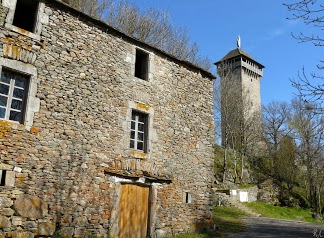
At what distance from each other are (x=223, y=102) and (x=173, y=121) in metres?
14.5

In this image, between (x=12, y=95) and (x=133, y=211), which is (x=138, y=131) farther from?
(x=12, y=95)

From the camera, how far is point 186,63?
995cm

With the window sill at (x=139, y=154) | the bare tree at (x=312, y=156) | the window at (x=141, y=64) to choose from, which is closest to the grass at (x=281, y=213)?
the bare tree at (x=312, y=156)

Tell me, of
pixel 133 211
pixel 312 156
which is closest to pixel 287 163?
pixel 312 156

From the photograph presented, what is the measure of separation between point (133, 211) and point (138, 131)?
2.14 meters

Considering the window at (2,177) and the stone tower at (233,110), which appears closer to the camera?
the window at (2,177)

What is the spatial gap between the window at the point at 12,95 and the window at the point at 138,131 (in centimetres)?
289

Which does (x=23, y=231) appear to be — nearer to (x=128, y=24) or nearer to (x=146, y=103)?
(x=146, y=103)

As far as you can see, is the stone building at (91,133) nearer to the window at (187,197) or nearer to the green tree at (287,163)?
the window at (187,197)

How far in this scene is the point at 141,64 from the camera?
9.12 meters

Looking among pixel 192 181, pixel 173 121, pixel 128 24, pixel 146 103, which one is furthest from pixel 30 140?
pixel 128 24

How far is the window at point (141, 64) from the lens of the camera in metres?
8.85

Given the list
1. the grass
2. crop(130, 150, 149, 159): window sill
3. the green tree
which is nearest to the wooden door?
crop(130, 150, 149, 159): window sill

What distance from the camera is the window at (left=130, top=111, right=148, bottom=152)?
812 cm
